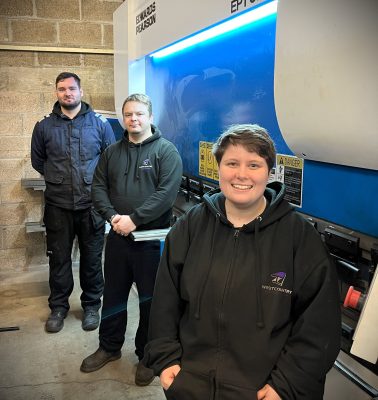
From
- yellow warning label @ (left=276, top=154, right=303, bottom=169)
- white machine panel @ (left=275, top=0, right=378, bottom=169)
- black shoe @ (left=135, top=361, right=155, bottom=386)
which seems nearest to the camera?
white machine panel @ (left=275, top=0, right=378, bottom=169)

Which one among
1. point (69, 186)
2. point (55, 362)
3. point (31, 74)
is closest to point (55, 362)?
point (55, 362)

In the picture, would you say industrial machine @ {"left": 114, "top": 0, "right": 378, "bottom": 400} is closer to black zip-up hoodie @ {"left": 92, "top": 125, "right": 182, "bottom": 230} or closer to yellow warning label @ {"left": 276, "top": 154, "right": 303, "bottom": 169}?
yellow warning label @ {"left": 276, "top": 154, "right": 303, "bottom": 169}

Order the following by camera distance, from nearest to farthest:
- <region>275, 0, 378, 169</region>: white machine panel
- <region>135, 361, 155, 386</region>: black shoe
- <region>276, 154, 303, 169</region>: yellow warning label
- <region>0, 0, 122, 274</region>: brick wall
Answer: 1. <region>275, 0, 378, 169</region>: white machine panel
2. <region>276, 154, 303, 169</region>: yellow warning label
3. <region>135, 361, 155, 386</region>: black shoe
4. <region>0, 0, 122, 274</region>: brick wall

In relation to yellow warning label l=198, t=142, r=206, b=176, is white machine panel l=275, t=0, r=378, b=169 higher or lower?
higher

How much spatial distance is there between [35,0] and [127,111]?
1.65m

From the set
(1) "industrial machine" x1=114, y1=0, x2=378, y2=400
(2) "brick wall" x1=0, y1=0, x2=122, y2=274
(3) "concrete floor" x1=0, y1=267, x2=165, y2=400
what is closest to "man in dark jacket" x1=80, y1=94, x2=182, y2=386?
(3) "concrete floor" x1=0, y1=267, x2=165, y2=400

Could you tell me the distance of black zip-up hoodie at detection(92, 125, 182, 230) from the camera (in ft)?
6.07

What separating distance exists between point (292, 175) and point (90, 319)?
5.36 feet

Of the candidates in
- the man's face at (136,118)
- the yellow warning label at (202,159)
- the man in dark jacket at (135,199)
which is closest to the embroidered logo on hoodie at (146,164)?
the man in dark jacket at (135,199)

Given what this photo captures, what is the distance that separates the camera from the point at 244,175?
102cm

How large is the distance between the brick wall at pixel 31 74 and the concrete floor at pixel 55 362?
1.96 feet

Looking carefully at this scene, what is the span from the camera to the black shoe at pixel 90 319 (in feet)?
8.06

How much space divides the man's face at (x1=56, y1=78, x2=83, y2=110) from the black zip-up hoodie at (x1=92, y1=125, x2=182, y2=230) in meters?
0.65

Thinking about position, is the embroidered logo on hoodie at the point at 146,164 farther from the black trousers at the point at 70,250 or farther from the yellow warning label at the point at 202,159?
the black trousers at the point at 70,250
